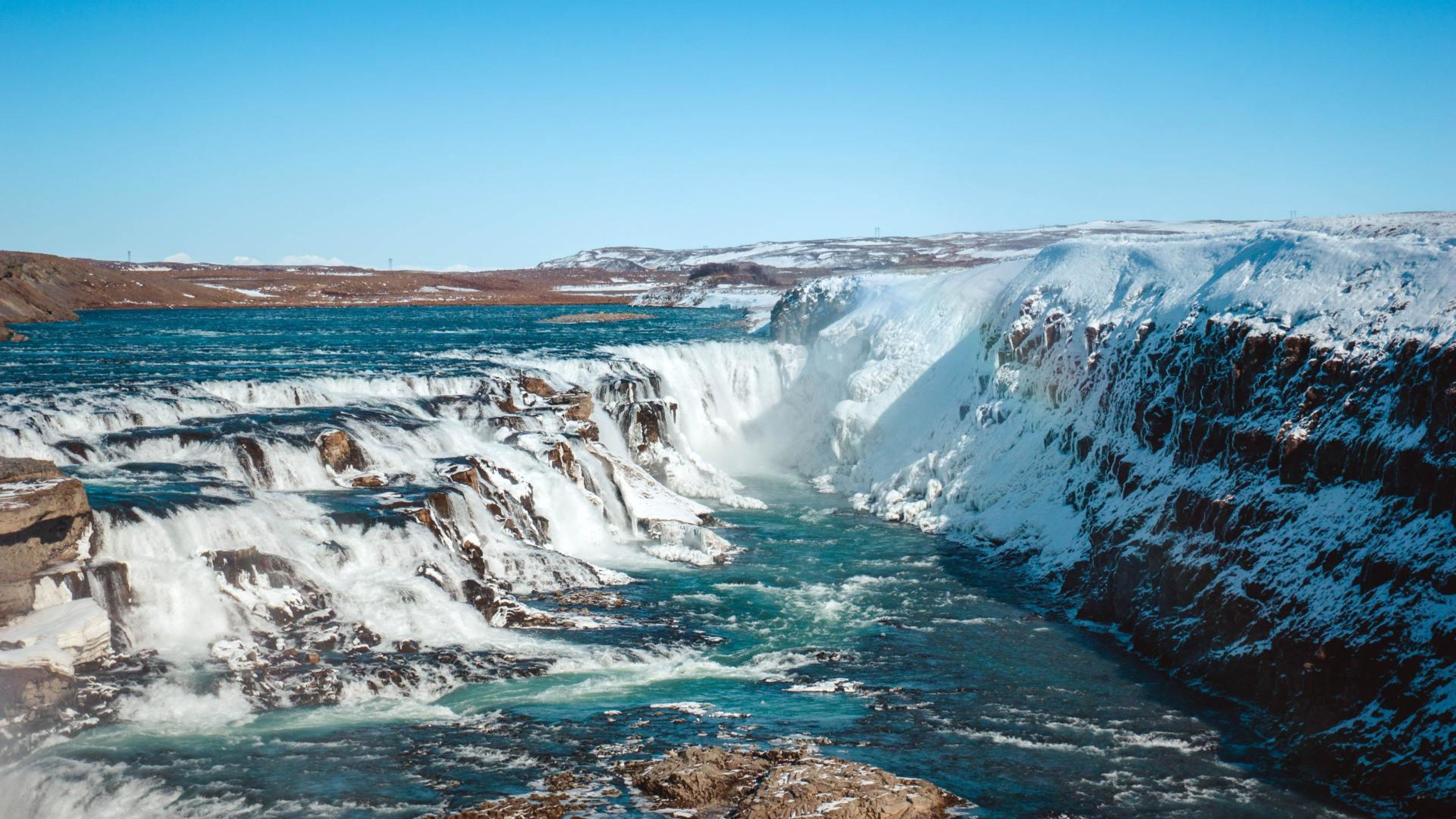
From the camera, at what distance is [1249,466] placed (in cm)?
1641

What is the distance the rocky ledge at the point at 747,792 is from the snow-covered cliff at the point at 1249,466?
5143 millimetres

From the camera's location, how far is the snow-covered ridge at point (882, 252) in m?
128

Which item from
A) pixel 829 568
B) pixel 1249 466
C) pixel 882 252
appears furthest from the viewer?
pixel 882 252

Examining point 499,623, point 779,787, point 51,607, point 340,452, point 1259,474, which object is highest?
point 340,452

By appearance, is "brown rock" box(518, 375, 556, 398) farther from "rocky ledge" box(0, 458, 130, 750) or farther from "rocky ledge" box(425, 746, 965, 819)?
"rocky ledge" box(425, 746, 965, 819)

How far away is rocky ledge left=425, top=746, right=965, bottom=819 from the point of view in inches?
400

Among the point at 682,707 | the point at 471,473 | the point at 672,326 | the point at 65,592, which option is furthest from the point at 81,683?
the point at 672,326

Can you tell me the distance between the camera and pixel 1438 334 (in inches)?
561

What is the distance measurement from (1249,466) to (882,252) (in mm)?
145354

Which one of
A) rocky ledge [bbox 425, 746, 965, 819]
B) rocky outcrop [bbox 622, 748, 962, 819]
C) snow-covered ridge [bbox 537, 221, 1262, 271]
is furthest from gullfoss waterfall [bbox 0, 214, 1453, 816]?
snow-covered ridge [bbox 537, 221, 1262, 271]

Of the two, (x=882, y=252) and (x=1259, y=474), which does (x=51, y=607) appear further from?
(x=882, y=252)

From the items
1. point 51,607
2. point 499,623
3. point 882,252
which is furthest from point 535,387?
point 882,252

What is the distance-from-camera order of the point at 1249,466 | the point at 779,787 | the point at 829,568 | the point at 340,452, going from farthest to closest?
the point at 829,568
the point at 340,452
the point at 1249,466
the point at 779,787

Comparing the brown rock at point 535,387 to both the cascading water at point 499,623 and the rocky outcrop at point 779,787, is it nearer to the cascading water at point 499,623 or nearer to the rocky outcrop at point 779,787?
the cascading water at point 499,623
